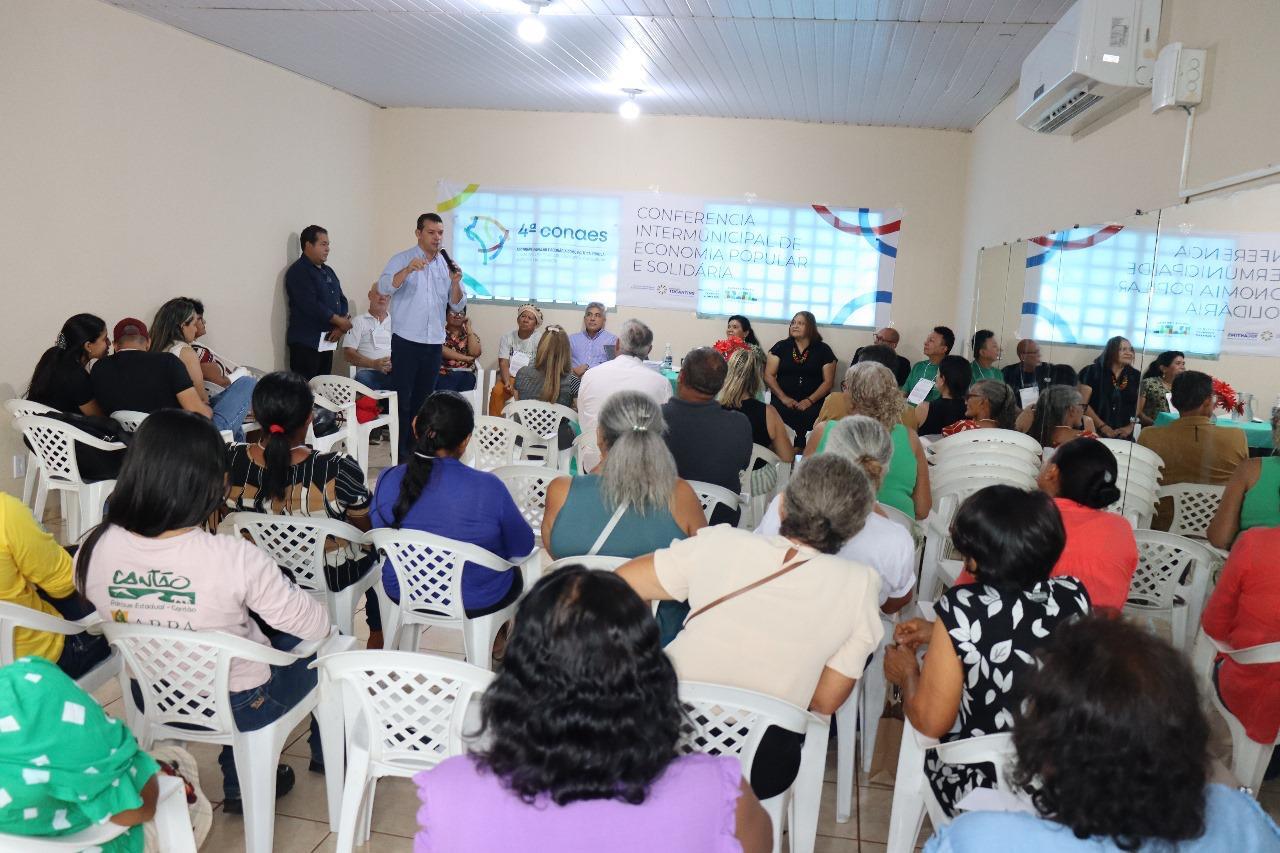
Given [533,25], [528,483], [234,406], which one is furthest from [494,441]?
[533,25]

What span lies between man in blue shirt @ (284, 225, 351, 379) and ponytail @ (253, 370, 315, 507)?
15.1ft

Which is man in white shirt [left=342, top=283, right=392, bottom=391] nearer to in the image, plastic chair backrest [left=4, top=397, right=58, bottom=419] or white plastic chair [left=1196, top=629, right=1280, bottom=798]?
plastic chair backrest [left=4, top=397, right=58, bottom=419]

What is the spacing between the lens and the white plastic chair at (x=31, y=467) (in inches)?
174

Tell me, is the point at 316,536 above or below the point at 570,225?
below

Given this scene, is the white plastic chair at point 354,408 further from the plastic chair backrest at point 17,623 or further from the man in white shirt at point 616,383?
the plastic chair backrest at point 17,623

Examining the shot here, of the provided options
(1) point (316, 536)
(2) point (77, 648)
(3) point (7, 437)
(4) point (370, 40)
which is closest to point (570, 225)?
(4) point (370, 40)

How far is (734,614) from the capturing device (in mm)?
1949

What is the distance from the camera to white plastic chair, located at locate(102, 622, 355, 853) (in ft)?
6.79

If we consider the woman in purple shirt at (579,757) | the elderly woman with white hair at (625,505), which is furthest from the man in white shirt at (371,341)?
the woman in purple shirt at (579,757)

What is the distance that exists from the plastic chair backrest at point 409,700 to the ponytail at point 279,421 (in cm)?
98

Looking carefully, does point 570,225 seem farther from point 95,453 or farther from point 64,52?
point 95,453

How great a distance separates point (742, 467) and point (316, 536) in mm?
1708

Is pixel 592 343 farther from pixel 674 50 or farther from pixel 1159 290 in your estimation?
pixel 1159 290

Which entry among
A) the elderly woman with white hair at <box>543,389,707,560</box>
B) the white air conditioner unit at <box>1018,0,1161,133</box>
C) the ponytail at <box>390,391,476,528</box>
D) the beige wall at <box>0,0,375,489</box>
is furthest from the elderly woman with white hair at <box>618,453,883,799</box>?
the beige wall at <box>0,0,375,489</box>
